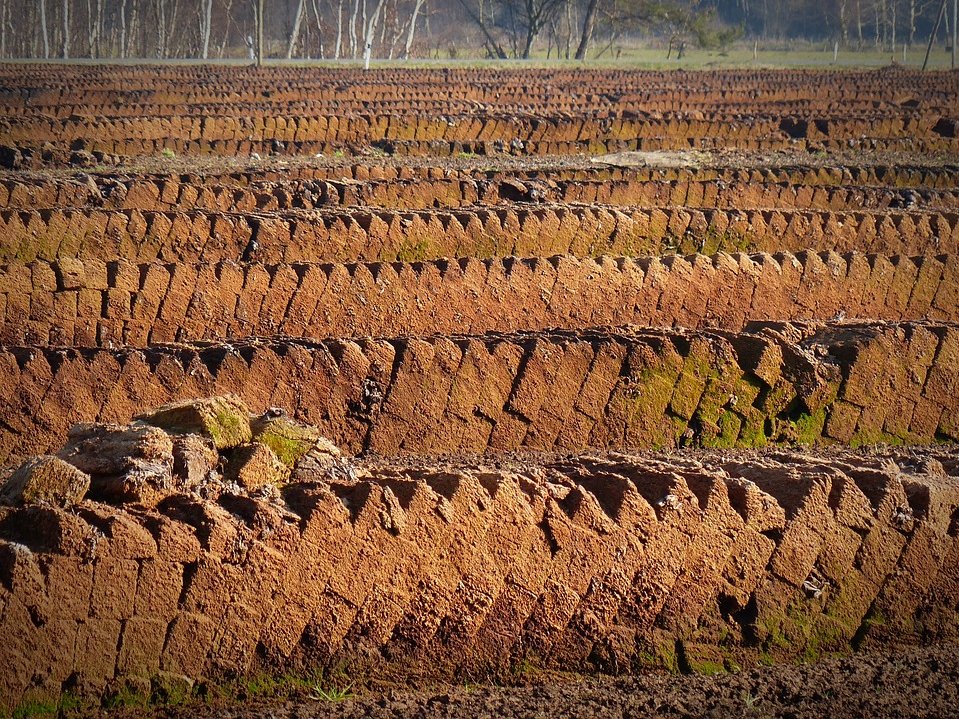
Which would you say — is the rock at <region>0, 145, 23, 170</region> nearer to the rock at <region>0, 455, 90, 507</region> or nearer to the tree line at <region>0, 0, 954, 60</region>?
the rock at <region>0, 455, 90, 507</region>

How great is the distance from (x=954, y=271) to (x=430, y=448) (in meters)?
5.96

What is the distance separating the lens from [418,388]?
8203 millimetres

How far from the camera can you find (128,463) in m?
5.24

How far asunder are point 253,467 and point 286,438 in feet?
2.00

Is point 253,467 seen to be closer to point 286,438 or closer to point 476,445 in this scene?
point 286,438

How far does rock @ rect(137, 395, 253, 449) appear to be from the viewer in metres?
5.89

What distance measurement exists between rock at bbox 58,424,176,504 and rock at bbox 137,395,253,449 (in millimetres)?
343

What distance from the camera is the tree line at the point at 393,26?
173 ft

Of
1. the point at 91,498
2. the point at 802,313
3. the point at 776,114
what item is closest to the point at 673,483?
the point at 91,498

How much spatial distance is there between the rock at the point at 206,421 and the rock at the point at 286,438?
0.09 meters

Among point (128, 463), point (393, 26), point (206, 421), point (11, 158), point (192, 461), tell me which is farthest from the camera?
point (393, 26)

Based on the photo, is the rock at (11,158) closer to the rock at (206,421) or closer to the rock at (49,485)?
the rock at (206,421)

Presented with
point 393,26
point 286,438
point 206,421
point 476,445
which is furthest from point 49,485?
point 393,26

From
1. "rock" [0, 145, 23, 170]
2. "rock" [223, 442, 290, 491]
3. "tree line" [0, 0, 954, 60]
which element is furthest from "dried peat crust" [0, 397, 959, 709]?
"tree line" [0, 0, 954, 60]
